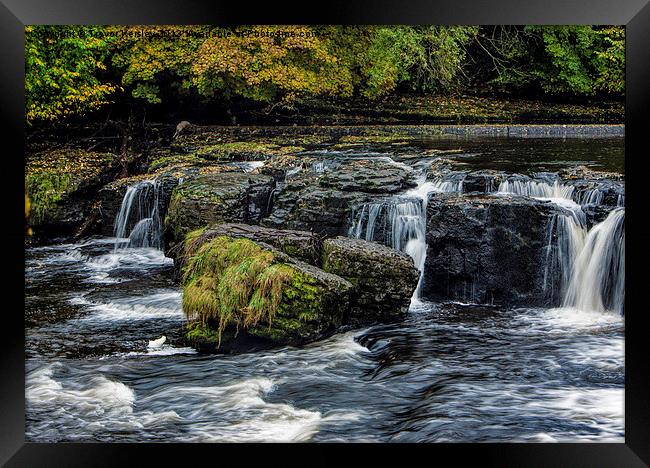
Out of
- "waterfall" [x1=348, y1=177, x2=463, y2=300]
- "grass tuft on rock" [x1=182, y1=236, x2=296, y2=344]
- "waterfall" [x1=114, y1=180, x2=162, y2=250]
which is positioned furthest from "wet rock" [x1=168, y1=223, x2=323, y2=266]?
"waterfall" [x1=114, y1=180, x2=162, y2=250]

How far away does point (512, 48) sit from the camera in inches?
452

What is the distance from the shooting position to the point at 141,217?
38.3 ft

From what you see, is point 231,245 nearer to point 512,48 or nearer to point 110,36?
point 110,36

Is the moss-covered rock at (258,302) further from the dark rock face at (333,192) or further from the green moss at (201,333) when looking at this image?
the dark rock face at (333,192)

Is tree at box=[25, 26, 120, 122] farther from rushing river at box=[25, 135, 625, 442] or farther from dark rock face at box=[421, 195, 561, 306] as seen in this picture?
dark rock face at box=[421, 195, 561, 306]

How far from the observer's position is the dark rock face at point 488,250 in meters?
9.69

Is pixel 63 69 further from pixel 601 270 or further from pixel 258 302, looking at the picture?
pixel 601 270

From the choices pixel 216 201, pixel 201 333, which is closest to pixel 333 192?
pixel 216 201

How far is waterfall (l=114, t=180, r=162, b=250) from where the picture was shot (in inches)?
454
